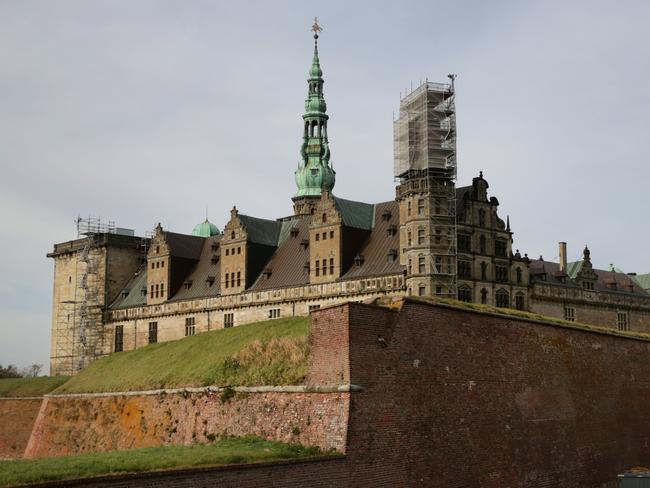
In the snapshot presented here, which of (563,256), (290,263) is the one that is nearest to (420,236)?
(290,263)

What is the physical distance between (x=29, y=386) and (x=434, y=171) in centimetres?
3050

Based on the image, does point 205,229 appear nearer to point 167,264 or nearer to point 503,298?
point 167,264

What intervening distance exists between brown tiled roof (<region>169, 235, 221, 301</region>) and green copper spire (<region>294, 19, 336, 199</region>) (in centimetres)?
1843

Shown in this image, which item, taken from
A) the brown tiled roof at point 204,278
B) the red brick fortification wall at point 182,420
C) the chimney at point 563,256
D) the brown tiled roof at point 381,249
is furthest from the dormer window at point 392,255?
A: the chimney at point 563,256

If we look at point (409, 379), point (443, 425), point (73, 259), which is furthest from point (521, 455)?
point (73, 259)

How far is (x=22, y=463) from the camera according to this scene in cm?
2277

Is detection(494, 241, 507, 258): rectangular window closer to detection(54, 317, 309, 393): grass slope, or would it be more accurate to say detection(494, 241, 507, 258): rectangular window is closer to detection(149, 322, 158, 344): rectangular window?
detection(54, 317, 309, 393): grass slope

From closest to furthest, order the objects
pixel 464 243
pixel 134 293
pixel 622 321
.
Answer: pixel 464 243, pixel 622 321, pixel 134 293

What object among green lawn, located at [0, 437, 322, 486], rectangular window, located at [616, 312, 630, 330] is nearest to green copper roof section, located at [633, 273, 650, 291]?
rectangular window, located at [616, 312, 630, 330]

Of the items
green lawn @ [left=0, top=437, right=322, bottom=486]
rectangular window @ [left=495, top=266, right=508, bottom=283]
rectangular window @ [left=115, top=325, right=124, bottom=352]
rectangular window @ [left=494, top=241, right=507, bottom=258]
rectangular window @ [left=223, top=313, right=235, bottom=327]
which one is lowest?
green lawn @ [left=0, top=437, right=322, bottom=486]

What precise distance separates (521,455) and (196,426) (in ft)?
39.6

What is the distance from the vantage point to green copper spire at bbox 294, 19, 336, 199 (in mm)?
91188

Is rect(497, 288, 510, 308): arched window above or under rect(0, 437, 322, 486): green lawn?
above

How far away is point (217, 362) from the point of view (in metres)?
34.2
